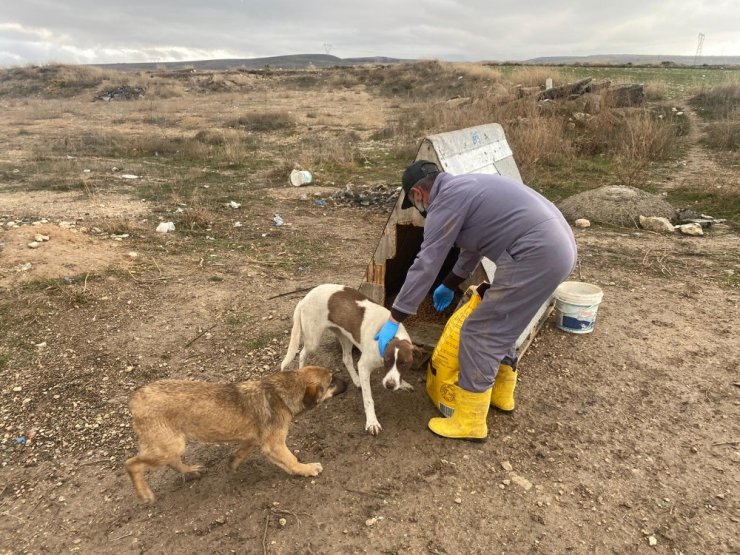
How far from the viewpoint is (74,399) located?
4219 mm

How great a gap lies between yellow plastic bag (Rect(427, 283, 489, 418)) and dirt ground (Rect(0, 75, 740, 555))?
0.28 m

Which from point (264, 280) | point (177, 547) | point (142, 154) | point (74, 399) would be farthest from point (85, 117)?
point (177, 547)

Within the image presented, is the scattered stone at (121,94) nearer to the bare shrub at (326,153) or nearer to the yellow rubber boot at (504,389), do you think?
the bare shrub at (326,153)

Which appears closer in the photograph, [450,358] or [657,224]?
[450,358]

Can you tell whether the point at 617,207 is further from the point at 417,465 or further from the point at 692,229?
the point at 417,465

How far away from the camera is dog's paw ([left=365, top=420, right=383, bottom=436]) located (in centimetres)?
382

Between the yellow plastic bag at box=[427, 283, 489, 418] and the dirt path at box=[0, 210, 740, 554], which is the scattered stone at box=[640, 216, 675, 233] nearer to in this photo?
the dirt path at box=[0, 210, 740, 554]

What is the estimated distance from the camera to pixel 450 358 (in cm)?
383

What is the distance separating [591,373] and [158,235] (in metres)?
6.62

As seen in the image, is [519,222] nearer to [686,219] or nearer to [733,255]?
[733,255]

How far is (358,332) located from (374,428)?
758 mm

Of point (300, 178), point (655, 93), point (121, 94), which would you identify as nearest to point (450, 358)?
point (300, 178)

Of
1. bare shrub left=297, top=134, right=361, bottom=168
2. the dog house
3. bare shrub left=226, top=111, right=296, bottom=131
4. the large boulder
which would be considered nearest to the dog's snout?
the dog house

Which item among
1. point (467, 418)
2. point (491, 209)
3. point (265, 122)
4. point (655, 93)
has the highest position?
point (655, 93)
